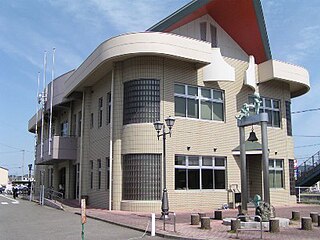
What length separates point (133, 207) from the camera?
1995cm

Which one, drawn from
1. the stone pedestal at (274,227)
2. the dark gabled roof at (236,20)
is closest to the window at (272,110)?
the dark gabled roof at (236,20)

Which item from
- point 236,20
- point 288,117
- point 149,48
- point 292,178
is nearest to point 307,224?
point 149,48

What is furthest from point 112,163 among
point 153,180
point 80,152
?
point 80,152

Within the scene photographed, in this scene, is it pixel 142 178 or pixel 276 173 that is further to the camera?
pixel 276 173

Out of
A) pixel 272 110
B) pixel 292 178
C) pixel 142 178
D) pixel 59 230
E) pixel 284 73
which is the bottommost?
pixel 59 230

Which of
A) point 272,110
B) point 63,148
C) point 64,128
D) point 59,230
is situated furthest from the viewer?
point 64,128

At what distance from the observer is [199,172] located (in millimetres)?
21875

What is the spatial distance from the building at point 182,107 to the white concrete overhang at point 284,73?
0.22 ft

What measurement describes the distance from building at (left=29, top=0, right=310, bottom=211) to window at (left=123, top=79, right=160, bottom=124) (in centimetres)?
5

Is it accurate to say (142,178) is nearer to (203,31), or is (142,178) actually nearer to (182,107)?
(182,107)

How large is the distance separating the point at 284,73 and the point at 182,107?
7.93m

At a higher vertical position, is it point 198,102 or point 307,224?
point 198,102

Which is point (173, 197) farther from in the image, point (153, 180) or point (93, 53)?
point (93, 53)

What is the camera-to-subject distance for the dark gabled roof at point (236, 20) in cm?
2286
